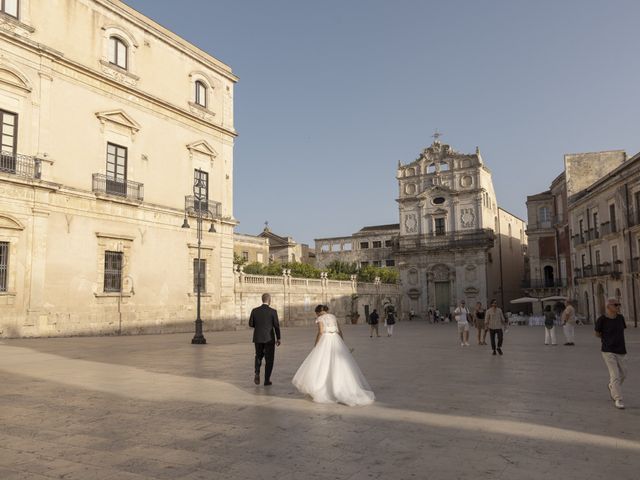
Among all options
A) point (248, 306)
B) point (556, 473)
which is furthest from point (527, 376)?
point (248, 306)

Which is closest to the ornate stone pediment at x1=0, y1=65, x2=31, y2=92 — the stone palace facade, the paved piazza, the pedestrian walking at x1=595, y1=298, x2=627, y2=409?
the stone palace facade

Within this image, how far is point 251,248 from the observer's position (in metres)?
63.8

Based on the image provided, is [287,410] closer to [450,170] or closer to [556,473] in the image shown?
[556,473]

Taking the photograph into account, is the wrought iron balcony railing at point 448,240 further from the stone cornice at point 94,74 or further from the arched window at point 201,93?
the arched window at point 201,93

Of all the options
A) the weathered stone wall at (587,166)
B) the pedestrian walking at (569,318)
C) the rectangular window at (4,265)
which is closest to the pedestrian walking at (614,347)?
the pedestrian walking at (569,318)

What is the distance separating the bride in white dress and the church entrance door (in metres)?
49.9

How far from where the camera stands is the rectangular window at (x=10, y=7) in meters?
19.8

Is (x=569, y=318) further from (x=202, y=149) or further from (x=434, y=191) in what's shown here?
(x=434, y=191)

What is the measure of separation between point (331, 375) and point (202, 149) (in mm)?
22873

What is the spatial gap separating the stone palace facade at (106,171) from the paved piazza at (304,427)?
986 cm

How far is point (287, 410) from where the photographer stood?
728cm

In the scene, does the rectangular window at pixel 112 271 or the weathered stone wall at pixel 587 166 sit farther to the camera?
the weathered stone wall at pixel 587 166

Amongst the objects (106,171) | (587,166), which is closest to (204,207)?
(106,171)

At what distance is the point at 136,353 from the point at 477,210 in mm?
45980
